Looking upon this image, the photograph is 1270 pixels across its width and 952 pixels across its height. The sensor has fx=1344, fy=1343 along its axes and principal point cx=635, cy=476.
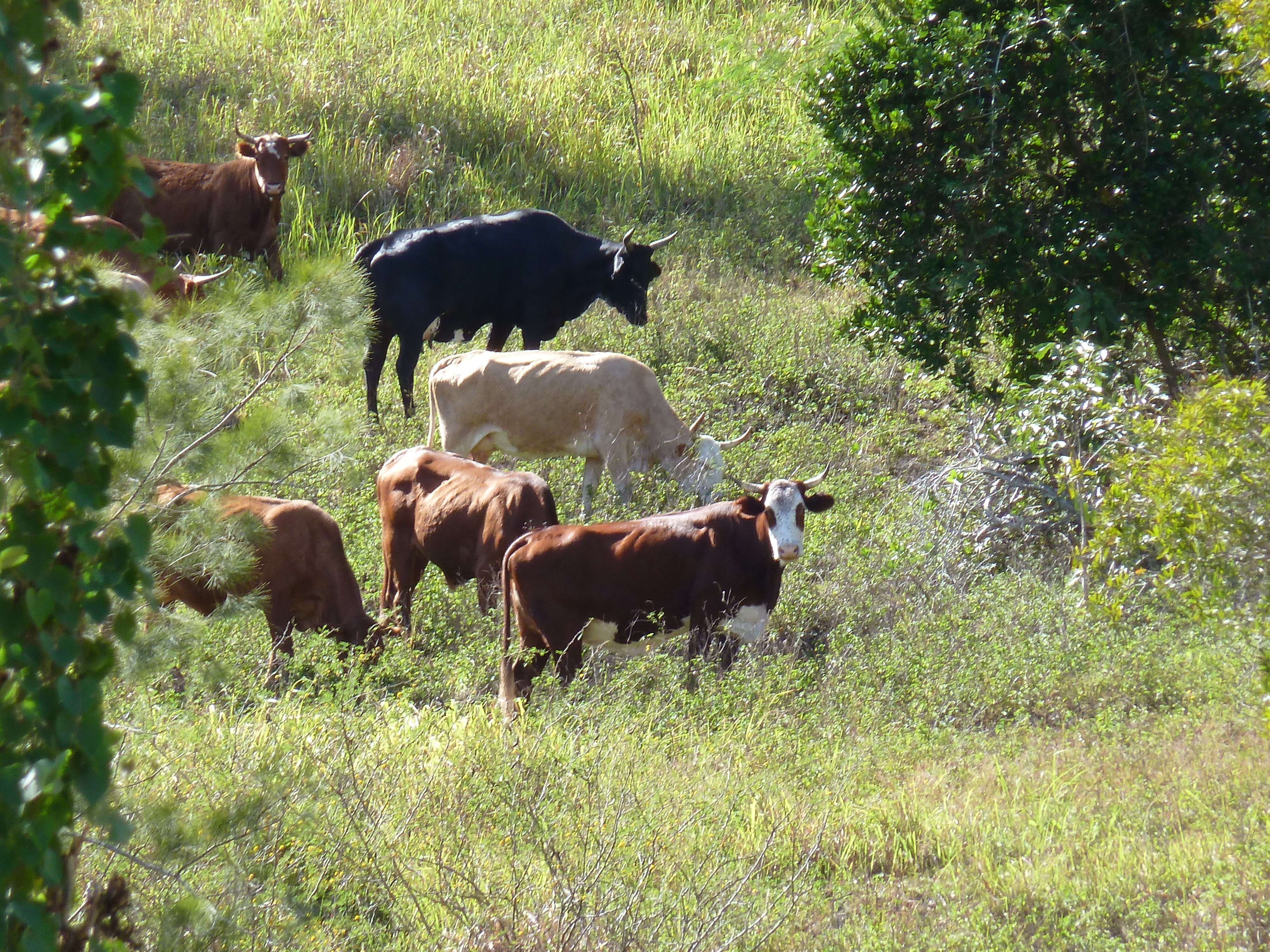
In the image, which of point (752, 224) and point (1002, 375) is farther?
point (752, 224)

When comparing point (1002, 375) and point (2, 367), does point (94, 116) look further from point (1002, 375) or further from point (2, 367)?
point (1002, 375)

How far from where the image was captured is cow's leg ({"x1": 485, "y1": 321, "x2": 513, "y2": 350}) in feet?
44.8

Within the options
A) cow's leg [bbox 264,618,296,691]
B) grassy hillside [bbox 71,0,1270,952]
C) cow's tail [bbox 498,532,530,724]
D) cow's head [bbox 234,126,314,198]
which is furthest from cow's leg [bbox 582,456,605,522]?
cow's head [bbox 234,126,314,198]

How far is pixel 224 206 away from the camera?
14250 mm

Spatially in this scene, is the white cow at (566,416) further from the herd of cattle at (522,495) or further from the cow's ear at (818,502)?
the cow's ear at (818,502)

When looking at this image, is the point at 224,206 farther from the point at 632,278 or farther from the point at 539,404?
the point at 539,404

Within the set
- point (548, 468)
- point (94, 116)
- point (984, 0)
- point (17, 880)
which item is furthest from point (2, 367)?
point (548, 468)

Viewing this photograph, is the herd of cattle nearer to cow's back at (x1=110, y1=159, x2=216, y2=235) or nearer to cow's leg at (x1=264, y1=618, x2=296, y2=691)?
cow's leg at (x1=264, y1=618, x2=296, y2=691)

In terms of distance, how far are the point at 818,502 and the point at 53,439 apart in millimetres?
6053

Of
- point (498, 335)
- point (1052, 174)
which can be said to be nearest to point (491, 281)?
point (498, 335)

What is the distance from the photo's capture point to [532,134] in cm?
1966

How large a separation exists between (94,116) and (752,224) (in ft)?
54.3

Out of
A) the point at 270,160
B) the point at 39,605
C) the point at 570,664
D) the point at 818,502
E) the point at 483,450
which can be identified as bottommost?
the point at 483,450

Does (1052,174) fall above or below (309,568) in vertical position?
above
